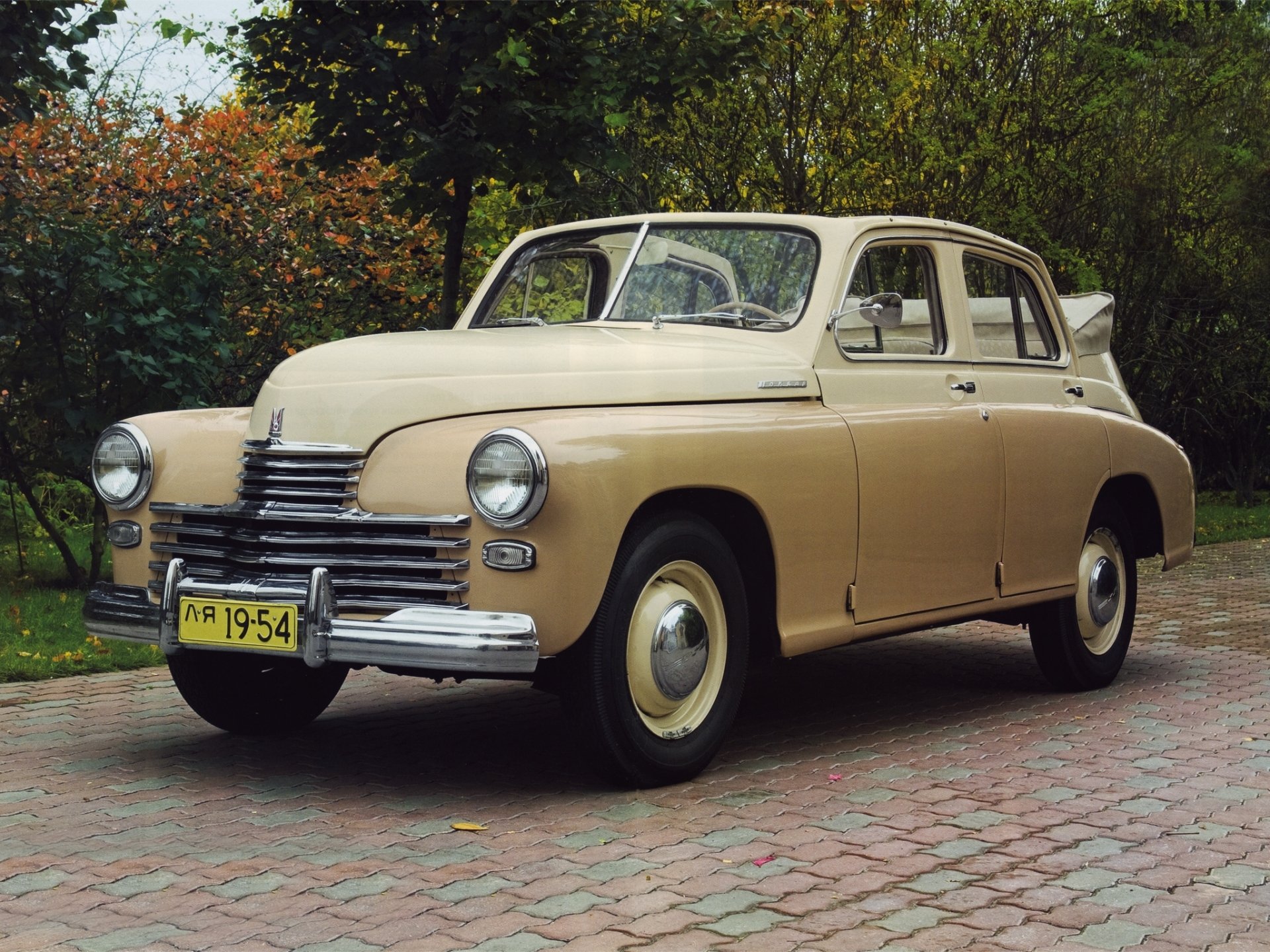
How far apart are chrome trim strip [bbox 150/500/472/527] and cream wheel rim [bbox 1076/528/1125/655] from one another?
3573 millimetres

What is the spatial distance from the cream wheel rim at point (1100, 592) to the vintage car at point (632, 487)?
12cm

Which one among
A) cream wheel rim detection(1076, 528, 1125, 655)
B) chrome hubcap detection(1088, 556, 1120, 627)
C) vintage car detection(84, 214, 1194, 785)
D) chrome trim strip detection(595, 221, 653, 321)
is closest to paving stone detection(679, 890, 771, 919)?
vintage car detection(84, 214, 1194, 785)

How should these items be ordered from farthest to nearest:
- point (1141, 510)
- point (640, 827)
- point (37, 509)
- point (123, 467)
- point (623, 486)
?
point (37, 509) → point (1141, 510) → point (123, 467) → point (623, 486) → point (640, 827)

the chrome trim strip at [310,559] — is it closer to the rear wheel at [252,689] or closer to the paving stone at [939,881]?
the rear wheel at [252,689]

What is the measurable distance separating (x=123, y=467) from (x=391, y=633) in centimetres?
144

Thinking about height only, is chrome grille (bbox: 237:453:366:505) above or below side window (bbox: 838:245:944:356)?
below

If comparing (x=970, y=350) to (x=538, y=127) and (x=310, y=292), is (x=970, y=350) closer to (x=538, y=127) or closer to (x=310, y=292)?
(x=538, y=127)

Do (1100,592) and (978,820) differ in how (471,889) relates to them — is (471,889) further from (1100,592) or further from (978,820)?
(1100,592)

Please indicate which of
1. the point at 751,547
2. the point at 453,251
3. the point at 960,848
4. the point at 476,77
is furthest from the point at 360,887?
the point at 453,251

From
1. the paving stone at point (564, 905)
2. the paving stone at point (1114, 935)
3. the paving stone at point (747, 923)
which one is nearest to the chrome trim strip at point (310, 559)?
the paving stone at point (564, 905)

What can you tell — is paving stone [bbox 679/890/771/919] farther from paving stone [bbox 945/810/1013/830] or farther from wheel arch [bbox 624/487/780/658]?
wheel arch [bbox 624/487/780/658]

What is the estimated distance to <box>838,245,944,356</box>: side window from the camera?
20.4 ft

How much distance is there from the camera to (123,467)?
551cm

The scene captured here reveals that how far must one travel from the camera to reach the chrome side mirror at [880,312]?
591 cm
